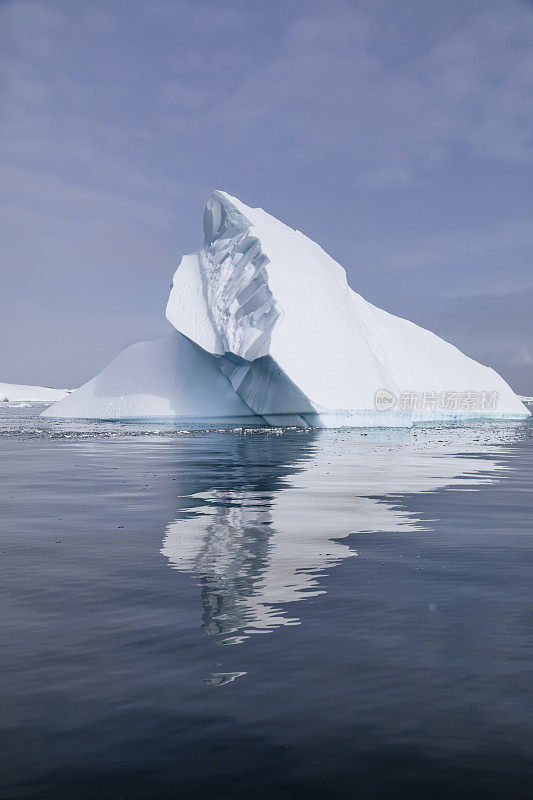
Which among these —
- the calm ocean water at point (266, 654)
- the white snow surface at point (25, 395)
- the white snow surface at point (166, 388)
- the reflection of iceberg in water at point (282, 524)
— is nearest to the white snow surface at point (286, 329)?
the white snow surface at point (166, 388)

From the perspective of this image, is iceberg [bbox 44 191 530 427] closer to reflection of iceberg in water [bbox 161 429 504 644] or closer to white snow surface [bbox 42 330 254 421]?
white snow surface [bbox 42 330 254 421]

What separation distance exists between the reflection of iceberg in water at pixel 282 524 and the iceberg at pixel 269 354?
13.9 m

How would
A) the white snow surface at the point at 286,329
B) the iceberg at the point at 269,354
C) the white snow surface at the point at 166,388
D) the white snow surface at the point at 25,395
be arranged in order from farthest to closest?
1. the white snow surface at the point at 25,395
2. the white snow surface at the point at 166,388
3. the iceberg at the point at 269,354
4. the white snow surface at the point at 286,329

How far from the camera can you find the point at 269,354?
90.9 ft

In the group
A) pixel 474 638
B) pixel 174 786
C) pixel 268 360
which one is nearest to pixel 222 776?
pixel 174 786

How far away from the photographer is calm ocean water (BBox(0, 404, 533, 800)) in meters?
2.54

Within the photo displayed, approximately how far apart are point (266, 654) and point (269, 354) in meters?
24.3

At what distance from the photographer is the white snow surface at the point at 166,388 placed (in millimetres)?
33562

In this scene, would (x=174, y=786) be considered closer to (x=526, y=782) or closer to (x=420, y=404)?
(x=526, y=782)

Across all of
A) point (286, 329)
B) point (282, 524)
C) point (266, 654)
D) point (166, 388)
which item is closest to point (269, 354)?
point (286, 329)

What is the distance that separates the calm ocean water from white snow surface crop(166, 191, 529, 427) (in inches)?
831

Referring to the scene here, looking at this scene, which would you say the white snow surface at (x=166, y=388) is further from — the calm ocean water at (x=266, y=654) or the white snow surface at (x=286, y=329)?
the calm ocean water at (x=266, y=654)

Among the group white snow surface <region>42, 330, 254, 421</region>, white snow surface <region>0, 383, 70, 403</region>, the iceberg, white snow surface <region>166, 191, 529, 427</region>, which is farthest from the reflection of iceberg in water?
white snow surface <region>0, 383, 70, 403</region>

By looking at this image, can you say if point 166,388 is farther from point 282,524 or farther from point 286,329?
point 282,524
